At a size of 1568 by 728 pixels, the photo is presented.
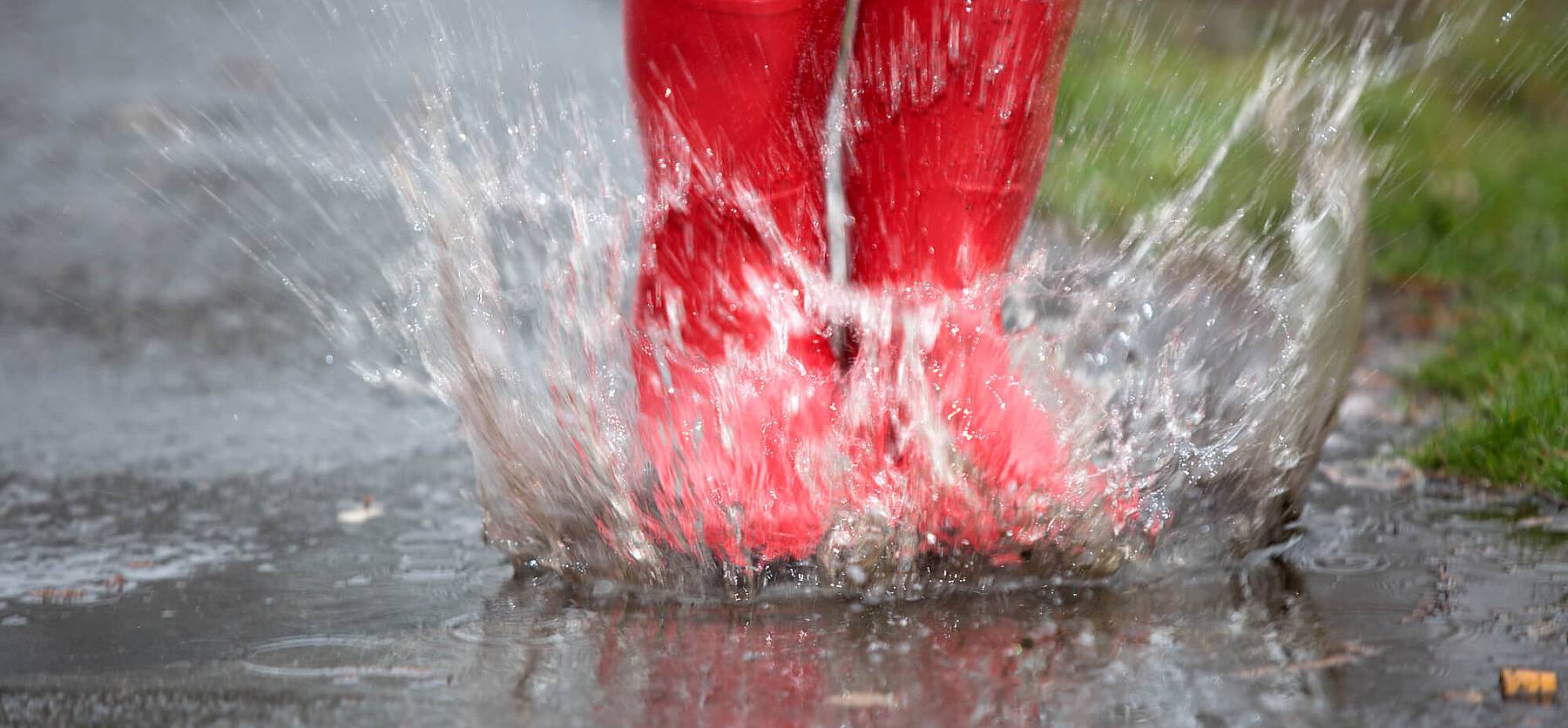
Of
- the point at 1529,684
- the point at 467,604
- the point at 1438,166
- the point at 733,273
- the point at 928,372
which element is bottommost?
the point at 1529,684

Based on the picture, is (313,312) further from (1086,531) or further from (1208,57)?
(1208,57)

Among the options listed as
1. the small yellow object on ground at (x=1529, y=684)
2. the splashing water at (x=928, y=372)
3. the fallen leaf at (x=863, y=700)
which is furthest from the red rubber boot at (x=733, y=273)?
the small yellow object on ground at (x=1529, y=684)

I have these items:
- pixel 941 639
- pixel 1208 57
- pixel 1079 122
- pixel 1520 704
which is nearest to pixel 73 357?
pixel 941 639

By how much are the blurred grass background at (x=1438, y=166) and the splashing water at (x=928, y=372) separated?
0.27 meters

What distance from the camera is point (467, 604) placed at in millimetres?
1774

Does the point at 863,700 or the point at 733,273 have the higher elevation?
the point at 733,273

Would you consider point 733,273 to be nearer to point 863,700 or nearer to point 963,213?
point 963,213

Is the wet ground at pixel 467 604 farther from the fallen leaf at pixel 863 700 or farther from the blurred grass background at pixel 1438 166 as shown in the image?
the blurred grass background at pixel 1438 166

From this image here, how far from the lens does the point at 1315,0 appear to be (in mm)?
6844

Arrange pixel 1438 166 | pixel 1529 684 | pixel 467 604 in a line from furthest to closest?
pixel 1438 166 < pixel 467 604 < pixel 1529 684

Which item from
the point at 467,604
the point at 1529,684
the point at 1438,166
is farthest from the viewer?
the point at 1438,166

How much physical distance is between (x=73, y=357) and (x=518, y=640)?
1793 mm

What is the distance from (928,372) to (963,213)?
0.20 metres

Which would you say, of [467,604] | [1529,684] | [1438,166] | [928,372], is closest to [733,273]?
[928,372]
